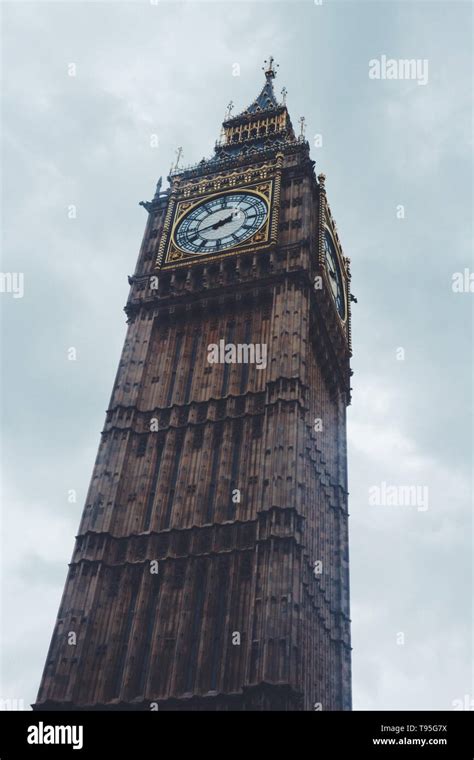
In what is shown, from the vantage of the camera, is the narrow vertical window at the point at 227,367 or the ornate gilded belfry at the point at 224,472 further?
the narrow vertical window at the point at 227,367

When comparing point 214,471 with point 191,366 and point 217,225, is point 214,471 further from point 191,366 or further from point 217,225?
point 217,225

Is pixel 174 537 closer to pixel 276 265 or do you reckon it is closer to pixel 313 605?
pixel 313 605

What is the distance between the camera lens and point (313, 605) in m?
45.4

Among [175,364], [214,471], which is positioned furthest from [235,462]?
[175,364]

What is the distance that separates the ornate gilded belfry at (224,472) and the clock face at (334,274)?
0.30m

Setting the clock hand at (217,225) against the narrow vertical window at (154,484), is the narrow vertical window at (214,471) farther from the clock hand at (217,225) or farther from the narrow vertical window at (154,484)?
the clock hand at (217,225)

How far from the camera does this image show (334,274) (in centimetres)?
6297

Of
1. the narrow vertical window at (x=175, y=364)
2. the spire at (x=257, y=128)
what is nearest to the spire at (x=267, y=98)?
the spire at (x=257, y=128)

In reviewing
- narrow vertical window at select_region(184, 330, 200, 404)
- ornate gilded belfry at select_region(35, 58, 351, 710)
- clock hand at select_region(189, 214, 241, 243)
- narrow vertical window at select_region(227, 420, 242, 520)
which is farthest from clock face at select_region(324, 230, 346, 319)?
narrow vertical window at select_region(227, 420, 242, 520)

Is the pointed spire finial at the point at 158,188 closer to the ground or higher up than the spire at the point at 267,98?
closer to the ground

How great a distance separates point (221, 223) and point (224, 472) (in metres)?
20.2

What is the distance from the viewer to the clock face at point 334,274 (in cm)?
6141

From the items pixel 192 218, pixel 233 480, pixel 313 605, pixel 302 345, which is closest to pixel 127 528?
pixel 233 480
